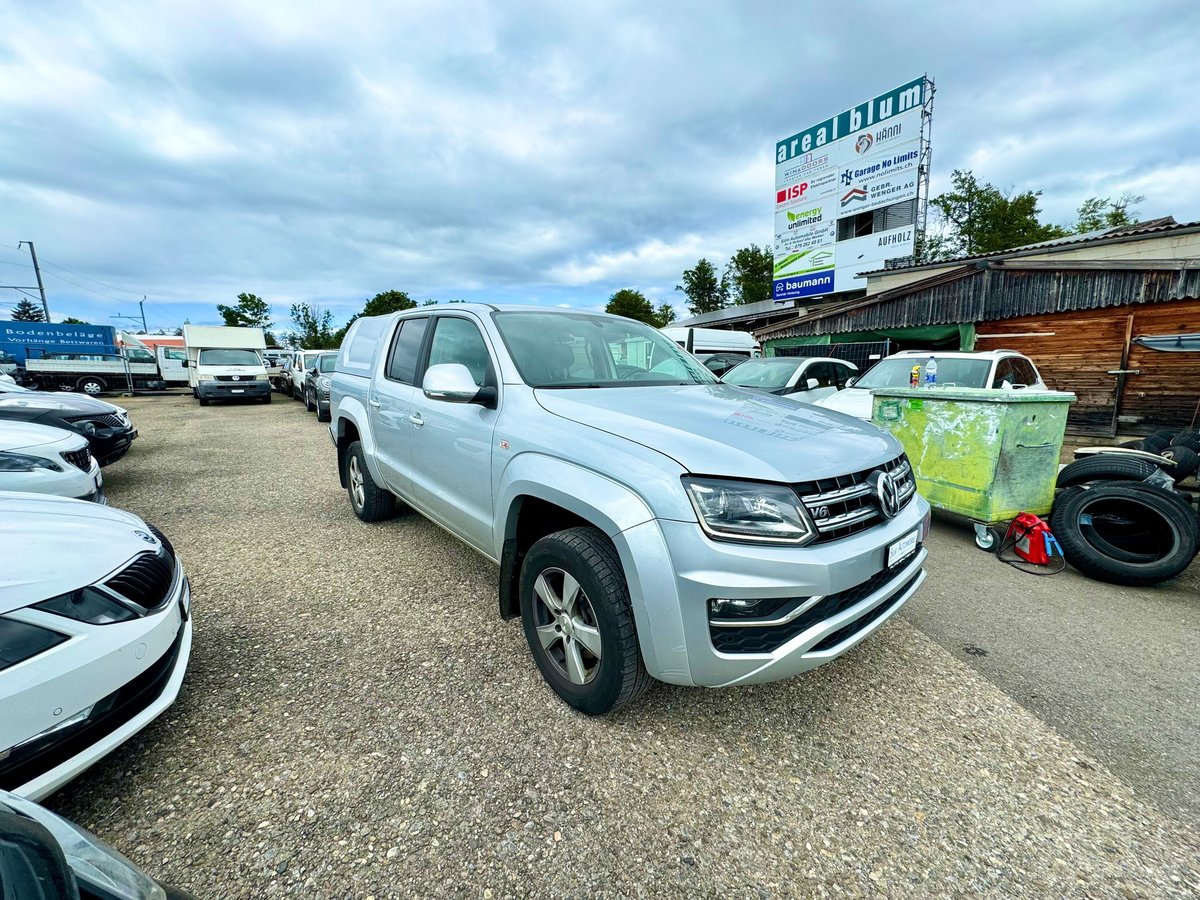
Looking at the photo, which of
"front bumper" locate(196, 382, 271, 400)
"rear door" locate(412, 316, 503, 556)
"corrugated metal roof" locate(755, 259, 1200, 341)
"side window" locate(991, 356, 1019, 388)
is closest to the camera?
"rear door" locate(412, 316, 503, 556)

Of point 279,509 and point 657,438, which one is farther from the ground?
point 657,438

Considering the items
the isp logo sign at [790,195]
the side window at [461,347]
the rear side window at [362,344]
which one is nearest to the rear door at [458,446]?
the side window at [461,347]

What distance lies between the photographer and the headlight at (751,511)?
1714 millimetres

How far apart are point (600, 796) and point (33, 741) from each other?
1664 mm

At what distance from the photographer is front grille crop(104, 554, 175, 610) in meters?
1.83

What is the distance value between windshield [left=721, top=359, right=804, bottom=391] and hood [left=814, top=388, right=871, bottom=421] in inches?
64.9

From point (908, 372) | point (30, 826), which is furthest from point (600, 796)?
point (908, 372)

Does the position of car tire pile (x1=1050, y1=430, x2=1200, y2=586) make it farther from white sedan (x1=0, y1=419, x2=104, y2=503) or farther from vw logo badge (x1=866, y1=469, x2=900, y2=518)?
white sedan (x1=0, y1=419, x2=104, y2=503)

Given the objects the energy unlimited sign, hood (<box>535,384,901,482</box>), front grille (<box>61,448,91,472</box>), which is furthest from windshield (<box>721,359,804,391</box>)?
the energy unlimited sign

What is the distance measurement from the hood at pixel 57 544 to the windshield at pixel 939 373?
786 centimetres

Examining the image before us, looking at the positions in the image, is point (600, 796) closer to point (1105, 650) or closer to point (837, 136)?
point (1105, 650)

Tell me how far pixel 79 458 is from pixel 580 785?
15.3 ft

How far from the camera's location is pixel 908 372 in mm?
7336

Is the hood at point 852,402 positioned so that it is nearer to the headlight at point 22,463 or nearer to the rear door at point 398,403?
the rear door at point 398,403
